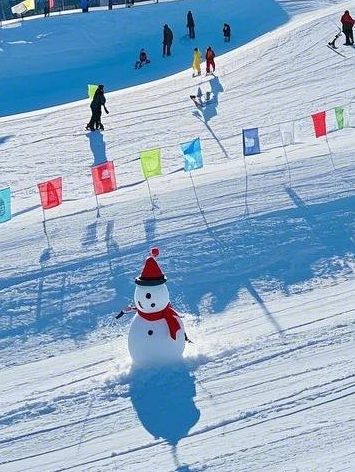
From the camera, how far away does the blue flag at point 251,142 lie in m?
16.3

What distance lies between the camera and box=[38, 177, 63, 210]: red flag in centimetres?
1466

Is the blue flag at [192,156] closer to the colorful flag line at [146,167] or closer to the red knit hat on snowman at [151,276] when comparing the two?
the colorful flag line at [146,167]

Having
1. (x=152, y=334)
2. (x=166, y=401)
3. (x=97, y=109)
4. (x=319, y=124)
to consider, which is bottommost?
(x=166, y=401)

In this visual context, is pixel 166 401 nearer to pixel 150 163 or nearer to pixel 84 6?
pixel 150 163

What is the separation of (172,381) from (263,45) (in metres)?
19.9

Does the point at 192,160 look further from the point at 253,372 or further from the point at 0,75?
the point at 0,75

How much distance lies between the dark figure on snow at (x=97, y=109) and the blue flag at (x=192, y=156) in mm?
5739

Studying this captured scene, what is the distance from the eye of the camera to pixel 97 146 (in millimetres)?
20516

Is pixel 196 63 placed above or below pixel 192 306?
above

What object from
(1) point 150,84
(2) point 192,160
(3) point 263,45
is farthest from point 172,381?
(3) point 263,45

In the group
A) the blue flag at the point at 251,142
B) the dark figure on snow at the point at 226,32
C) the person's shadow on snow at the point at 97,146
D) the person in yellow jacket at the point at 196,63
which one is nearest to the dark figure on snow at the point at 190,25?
the dark figure on snow at the point at 226,32

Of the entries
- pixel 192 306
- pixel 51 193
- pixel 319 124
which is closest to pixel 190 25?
pixel 319 124

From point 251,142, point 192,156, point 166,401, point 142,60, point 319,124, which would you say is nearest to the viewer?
point 166,401

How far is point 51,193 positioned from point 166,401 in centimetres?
606
